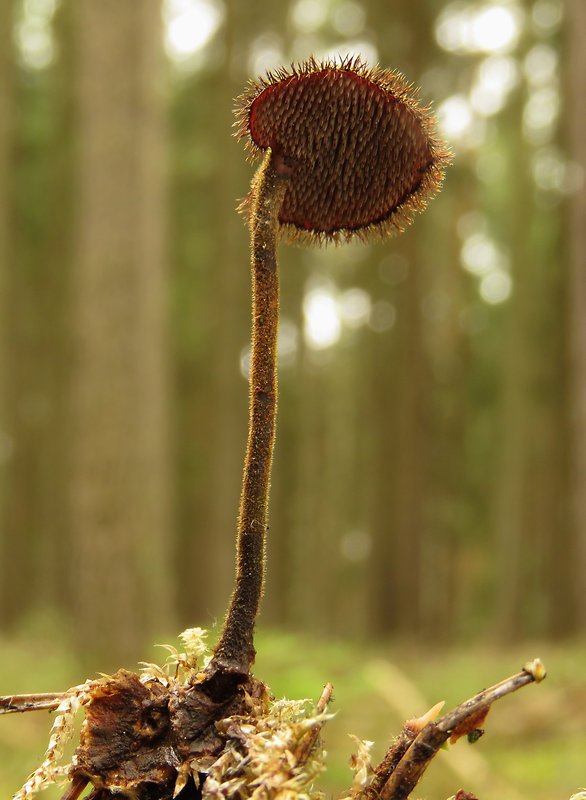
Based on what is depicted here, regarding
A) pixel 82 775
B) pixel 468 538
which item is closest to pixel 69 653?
pixel 82 775

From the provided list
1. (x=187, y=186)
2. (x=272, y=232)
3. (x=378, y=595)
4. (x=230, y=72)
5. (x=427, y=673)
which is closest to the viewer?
(x=272, y=232)

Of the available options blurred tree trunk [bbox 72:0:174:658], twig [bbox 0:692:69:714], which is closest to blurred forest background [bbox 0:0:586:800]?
blurred tree trunk [bbox 72:0:174:658]

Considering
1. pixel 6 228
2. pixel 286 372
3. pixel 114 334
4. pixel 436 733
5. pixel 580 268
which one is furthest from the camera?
pixel 286 372

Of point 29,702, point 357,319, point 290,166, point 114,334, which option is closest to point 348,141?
point 290,166

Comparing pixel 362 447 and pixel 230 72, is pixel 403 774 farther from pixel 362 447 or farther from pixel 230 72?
pixel 362 447

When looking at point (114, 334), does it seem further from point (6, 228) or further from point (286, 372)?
point (286, 372)

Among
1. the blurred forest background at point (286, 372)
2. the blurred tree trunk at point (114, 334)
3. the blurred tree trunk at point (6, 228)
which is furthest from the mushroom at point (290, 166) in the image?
the blurred tree trunk at point (6, 228)

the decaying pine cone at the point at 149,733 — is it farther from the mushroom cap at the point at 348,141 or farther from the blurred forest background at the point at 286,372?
the blurred forest background at the point at 286,372
